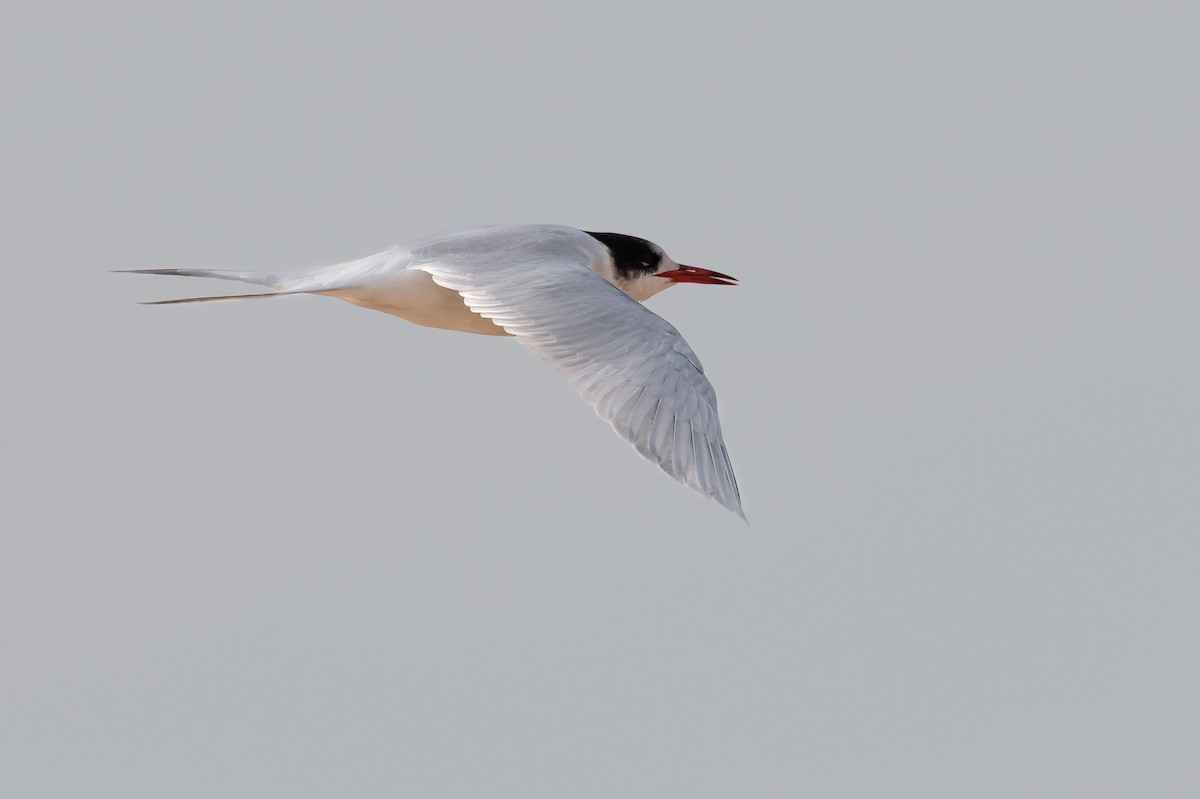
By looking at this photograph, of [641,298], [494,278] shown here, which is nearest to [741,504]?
[494,278]

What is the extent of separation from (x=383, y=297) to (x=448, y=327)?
0.50 meters

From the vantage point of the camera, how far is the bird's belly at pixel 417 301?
7246 mm

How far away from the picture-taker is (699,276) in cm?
846

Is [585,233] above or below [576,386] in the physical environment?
above

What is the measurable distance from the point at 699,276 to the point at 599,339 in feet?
6.96

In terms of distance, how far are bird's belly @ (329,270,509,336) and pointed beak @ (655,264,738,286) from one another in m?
1.28

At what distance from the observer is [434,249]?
24.1 ft

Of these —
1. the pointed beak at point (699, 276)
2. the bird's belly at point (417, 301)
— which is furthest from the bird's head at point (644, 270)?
the bird's belly at point (417, 301)

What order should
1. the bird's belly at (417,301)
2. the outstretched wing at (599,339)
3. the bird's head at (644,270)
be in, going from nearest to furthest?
1. the outstretched wing at (599,339)
2. the bird's belly at (417,301)
3. the bird's head at (644,270)

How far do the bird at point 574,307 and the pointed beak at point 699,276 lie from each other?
76 millimetres

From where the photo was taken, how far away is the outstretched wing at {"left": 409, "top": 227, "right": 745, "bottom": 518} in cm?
591

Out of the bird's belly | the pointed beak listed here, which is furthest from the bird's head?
the bird's belly

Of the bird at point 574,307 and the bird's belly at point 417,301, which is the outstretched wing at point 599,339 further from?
the bird's belly at point 417,301

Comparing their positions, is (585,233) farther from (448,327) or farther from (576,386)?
(576,386)
